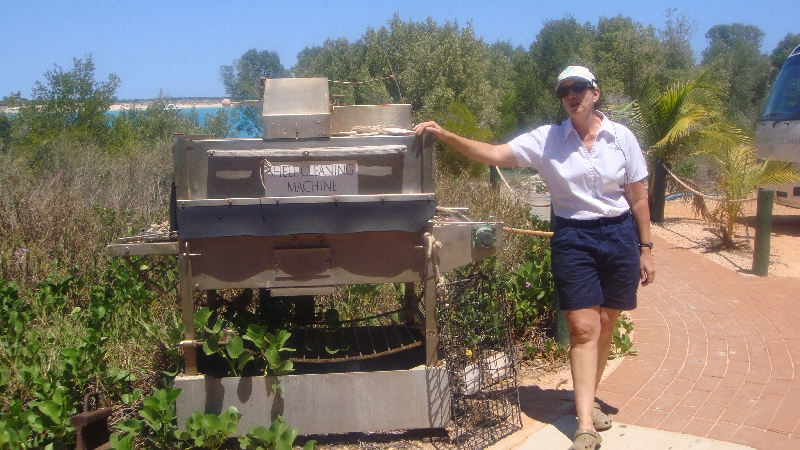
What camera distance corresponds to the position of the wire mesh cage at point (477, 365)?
3.87 m

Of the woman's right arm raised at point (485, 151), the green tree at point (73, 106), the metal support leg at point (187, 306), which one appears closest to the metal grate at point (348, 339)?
the metal support leg at point (187, 306)

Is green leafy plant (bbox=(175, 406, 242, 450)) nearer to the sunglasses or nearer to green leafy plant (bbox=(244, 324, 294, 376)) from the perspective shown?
green leafy plant (bbox=(244, 324, 294, 376))

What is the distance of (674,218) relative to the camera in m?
11.8

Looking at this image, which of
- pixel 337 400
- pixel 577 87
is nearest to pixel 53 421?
pixel 337 400

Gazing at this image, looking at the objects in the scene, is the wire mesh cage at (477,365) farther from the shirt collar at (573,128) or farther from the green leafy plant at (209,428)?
the green leafy plant at (209,428)

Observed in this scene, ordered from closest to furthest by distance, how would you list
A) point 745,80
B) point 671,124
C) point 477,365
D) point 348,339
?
point 477,365 → point 348,339 → point 671,124 → point 745,80

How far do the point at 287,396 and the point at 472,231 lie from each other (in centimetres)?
128

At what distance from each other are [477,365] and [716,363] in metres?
1.90

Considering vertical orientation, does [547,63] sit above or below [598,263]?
above

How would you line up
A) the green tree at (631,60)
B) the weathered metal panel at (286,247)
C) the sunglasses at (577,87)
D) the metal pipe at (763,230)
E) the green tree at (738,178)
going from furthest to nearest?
the green tree at (631,60)
the green tree at (738,178)
the metal pipe at (763,230)
the sunglasses at (577,87)
the weathered metal panel at (286,247)

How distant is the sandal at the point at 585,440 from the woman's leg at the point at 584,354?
0.05 metres

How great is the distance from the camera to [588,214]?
3646 millimetres

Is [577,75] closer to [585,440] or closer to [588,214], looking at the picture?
[588,214]

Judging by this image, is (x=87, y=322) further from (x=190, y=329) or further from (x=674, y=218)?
(x=674, y=218)
